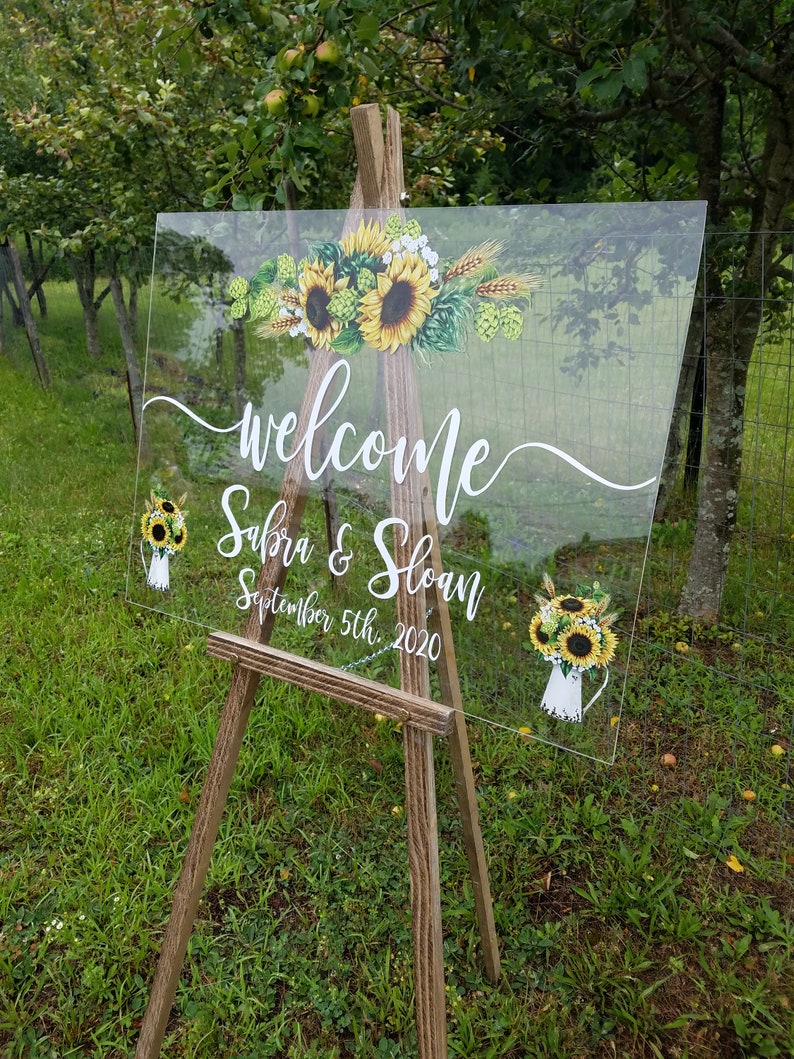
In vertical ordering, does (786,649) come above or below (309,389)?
below

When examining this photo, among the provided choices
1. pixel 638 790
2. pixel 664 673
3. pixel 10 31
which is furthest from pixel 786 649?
pixel 10 31

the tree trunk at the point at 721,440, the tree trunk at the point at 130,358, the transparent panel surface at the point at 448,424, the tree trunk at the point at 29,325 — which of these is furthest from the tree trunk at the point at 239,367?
the tree trunk at the point at 29,325

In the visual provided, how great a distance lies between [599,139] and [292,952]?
3218 mm

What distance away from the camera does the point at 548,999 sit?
5.72 ft

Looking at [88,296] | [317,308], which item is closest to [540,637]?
[317,308]

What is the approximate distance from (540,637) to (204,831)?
868mm

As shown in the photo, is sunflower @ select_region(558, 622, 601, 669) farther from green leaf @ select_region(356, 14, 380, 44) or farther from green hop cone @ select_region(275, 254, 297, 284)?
green leaf @ select_region(356, 14, 380, 44)

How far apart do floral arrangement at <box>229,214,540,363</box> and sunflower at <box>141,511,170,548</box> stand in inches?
20.0

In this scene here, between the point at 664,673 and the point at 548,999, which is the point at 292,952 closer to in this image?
the point at 548,999

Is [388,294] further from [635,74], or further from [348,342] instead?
[635,74]

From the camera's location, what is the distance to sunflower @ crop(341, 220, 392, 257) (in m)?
1.28

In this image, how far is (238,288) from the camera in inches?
57.9

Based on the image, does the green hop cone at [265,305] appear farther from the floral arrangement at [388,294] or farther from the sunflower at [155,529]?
the sunflower at [155,529]

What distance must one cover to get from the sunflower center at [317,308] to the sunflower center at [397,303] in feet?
0.43
